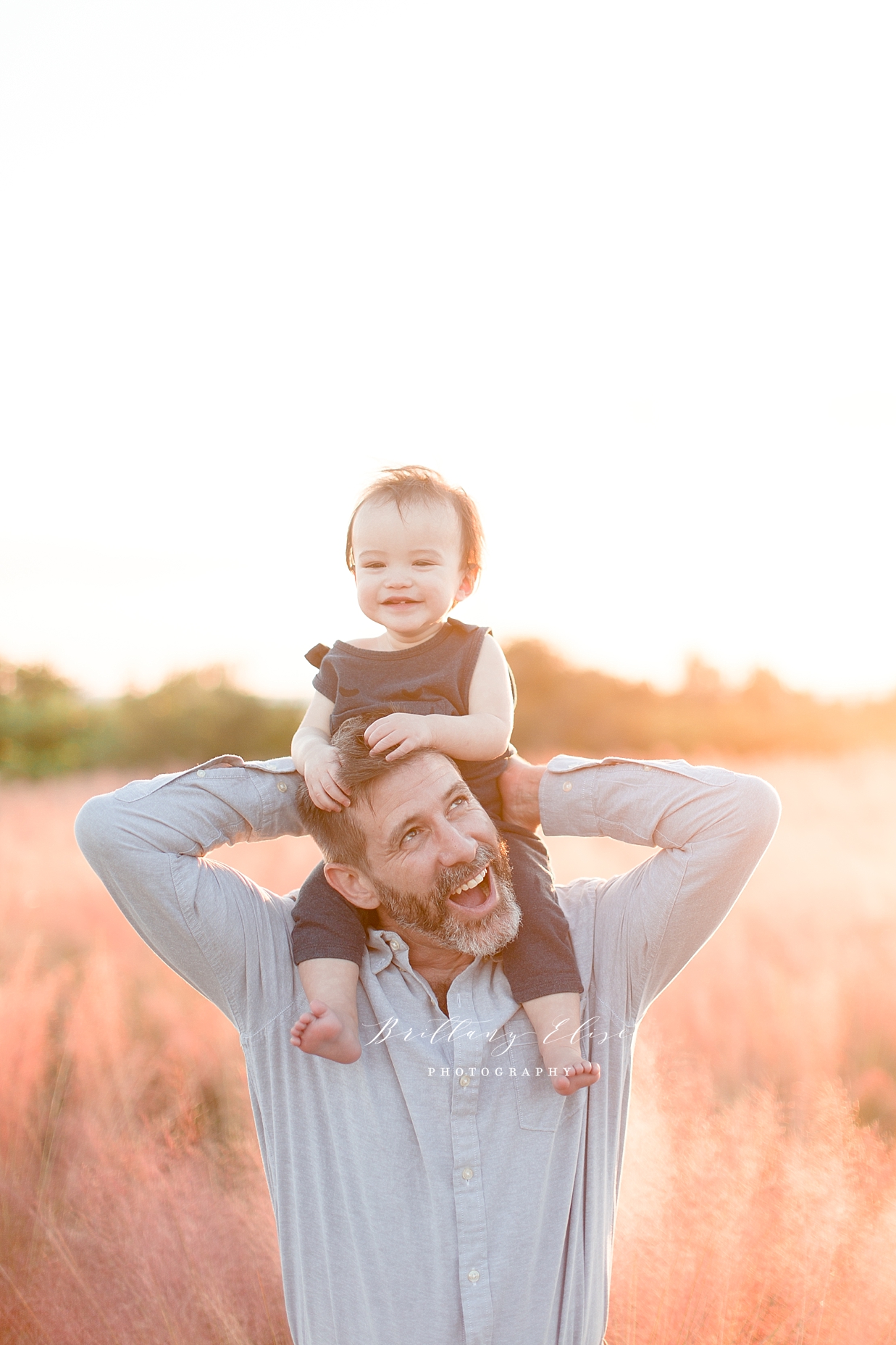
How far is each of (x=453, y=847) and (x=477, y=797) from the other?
25 centimetres

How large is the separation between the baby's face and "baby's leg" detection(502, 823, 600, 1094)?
0.67 metres

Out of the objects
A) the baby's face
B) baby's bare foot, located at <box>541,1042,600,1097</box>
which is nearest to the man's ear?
baby's bare foot, located at <box>541,1042,600,1097</box>

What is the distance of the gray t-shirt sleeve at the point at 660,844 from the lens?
2.10 m

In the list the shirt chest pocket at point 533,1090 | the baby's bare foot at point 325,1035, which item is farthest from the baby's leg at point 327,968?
the shirt chest pocket at point 533,1090

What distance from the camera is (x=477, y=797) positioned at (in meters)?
2.43

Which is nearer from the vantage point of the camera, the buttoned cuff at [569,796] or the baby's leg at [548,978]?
the baby's leg at [548,978]

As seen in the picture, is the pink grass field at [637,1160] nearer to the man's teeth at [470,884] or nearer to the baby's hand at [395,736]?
the man's teeth at [470,884]

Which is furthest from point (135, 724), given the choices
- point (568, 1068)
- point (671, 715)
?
point (568, 1068)

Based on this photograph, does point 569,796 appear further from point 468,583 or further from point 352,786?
point 468,583

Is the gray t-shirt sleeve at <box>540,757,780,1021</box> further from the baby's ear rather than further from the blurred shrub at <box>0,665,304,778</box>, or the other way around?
the blurred shrub at <box>0,665,304,778</box>

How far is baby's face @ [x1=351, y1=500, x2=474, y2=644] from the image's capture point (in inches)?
95.3

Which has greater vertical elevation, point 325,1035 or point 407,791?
point 407,791

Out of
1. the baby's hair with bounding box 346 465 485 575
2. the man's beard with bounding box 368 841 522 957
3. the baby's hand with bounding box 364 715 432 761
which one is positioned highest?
the baby's hair with bounding box 346 465 485 575

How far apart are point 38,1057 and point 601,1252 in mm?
2922
